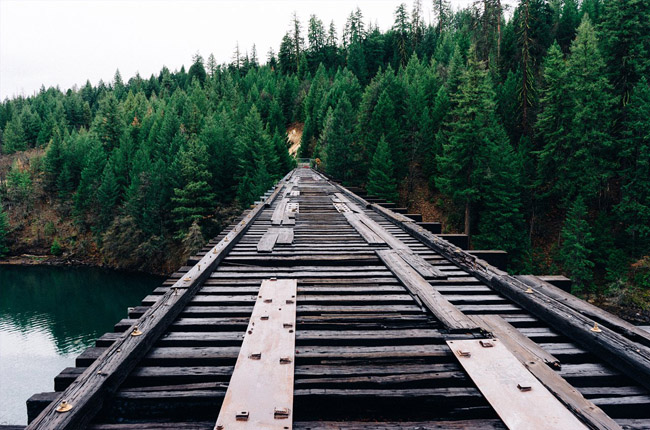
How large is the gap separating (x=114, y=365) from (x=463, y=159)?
32881 mm

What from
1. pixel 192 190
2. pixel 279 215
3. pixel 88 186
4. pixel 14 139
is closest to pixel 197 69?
pixel 14 139

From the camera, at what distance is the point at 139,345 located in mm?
2697

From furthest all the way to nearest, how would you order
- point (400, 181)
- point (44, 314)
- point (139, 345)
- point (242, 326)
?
point (400, 181) → point (44, 314) → point (242, 326) → point (139, 345)

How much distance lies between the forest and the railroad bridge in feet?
88.9

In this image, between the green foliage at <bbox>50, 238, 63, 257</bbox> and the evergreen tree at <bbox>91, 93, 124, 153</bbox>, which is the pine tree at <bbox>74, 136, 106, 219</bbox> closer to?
the green foliage at <bbox>50, 238, 63, 257</bbox>

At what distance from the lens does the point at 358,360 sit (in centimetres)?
270

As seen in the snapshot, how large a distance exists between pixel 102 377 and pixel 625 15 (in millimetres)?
39932

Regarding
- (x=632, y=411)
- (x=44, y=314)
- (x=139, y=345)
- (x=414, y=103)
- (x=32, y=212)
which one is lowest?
(x=44, y=314)

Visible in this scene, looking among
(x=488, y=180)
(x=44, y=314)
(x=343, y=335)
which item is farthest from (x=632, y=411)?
(x=44, y=314)

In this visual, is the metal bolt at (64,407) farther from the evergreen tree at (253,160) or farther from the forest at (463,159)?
the evergreen tree at (253,160)

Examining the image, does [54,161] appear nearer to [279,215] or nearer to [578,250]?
[279,215]

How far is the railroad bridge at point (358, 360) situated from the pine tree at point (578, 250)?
2626cm

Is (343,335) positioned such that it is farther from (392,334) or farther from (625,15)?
(625,15)

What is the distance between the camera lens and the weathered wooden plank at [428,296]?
10.6 feet
